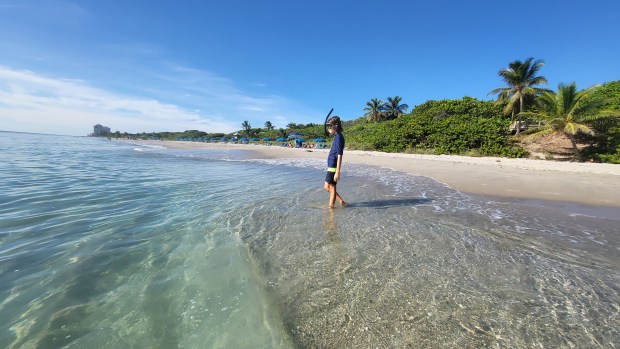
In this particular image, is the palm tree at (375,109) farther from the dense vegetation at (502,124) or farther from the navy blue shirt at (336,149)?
the navy blue shirt at (336,149)

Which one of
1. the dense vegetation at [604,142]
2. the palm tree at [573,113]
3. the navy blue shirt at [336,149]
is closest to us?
the navy blue shirt at [336,149]

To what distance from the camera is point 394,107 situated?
5422 centimetres

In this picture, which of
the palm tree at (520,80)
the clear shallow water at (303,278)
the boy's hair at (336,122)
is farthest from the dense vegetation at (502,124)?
the boy's hair at (336,122)

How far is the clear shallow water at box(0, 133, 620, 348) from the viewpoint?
7.22ft

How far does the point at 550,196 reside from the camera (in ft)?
25.1

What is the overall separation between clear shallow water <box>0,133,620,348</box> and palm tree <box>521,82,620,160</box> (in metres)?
15.1

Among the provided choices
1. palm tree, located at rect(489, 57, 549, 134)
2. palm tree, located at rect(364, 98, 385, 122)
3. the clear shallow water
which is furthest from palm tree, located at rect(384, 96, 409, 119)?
the clear shallow water

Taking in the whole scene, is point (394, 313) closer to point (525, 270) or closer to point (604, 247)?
point (525, 270)

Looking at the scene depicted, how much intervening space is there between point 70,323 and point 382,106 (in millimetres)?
57594

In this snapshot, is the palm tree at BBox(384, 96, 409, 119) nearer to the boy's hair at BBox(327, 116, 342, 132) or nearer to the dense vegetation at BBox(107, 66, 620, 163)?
the dense vegetation at BBox(107, 66, 620, 163)

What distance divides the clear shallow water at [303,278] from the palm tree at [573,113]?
15075 millimetres

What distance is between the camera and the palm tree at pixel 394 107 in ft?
177

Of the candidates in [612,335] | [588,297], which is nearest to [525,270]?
[588,297]

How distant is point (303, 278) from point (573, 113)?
22082 mm
